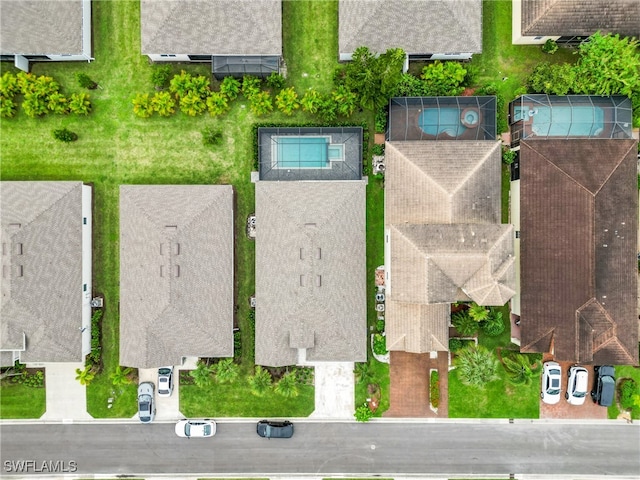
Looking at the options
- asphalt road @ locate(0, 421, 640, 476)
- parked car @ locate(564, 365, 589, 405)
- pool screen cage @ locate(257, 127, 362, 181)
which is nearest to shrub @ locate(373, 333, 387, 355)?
asphalt road @ locate(0, 421, 640, 476)

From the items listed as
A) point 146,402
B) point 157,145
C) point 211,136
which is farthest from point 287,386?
point 157,145

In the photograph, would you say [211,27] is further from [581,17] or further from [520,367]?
[520,367]

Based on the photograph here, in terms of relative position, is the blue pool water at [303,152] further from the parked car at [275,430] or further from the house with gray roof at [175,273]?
the parked car at [275,430]

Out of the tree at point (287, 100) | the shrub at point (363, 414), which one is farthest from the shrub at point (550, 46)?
the shrub at point (363, 414)

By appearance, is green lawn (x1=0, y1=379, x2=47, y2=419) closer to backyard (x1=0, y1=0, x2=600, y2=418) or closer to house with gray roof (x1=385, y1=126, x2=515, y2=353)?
backyard (x1=0, y1=0, x2=600, y2=418)

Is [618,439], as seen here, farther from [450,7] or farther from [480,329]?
[450,7]

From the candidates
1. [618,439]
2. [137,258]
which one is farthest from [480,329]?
[137,258]
